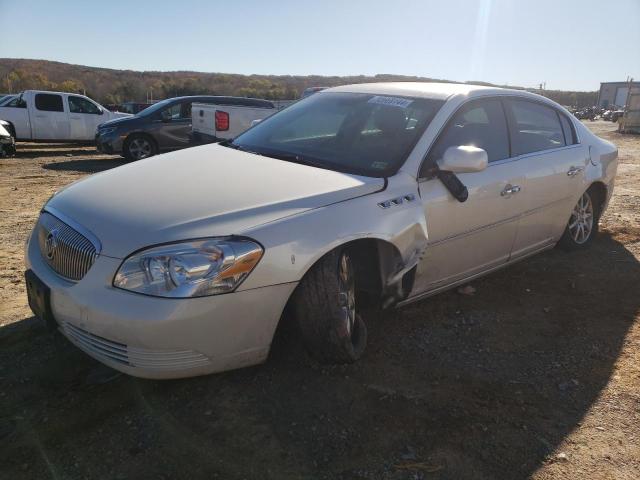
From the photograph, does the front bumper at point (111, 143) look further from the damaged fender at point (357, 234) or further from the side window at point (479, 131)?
the damaged fender at point (357, 234)

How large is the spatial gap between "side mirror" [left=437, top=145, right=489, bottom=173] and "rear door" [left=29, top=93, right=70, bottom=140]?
14.3 metres

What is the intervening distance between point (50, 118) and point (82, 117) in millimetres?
814

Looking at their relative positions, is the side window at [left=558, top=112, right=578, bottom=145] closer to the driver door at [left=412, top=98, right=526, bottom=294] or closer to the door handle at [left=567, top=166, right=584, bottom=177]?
the door handle at [left=567, top=166, right=584, bottom=177]

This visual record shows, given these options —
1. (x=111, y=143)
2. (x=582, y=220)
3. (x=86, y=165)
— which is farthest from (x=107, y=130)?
(x=582, y=220)

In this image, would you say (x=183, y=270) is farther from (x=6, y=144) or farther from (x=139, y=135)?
(x=6, y=144)

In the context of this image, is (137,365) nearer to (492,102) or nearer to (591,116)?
(492,102)

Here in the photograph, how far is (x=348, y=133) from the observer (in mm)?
3545

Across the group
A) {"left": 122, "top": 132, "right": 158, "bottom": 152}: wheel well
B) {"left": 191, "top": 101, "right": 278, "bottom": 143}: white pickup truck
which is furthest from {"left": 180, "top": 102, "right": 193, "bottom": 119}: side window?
{"left": 191, "top": 101, "right": 278, "bottom": 143}: white pickup truck

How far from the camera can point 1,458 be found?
2180 mm

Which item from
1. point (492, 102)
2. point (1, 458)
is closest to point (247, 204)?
point (1, 458)

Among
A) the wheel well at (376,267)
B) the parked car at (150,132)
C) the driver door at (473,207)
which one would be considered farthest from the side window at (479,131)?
the parked car at (150,132)

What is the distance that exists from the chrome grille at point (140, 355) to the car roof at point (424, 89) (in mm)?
2297

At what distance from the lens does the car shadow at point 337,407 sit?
2.20 metres

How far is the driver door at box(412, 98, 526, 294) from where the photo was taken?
3.22 metres
